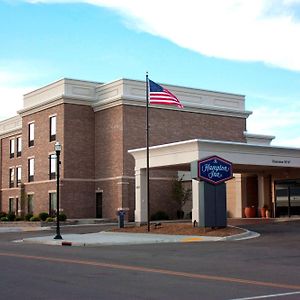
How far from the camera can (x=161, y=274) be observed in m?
14.0

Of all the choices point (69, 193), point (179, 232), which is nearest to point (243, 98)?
point (69, 193)

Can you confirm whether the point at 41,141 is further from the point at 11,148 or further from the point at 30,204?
the point at 11,148

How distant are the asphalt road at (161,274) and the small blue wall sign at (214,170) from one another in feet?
26.8

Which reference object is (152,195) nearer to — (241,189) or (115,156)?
(115,156)

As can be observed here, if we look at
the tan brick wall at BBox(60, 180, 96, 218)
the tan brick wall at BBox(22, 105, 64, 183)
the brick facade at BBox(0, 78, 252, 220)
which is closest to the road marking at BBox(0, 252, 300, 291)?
the brick facade at BBox(0, 78, 252, 220)

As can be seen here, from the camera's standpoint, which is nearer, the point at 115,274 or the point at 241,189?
the point at 115,274

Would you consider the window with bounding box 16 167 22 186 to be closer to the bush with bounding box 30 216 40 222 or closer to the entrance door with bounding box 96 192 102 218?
the entrance door with bounding box 96 192 102 218

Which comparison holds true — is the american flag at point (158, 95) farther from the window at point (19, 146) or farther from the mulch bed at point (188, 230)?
the window at point (19, 146)

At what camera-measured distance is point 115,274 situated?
14.0 meters

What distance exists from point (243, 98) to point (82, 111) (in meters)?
16.7

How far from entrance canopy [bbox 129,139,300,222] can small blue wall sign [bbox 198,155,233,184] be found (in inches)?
142

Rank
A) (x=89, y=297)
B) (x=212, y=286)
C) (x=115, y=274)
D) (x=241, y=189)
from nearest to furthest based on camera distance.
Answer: (x=89, y=297)
(x=212, y=286)
(x=115, y=274)
(x=241, y=189)

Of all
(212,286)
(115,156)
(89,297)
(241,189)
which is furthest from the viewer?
(115,156)

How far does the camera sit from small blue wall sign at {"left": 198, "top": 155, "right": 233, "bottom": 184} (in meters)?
30.3
